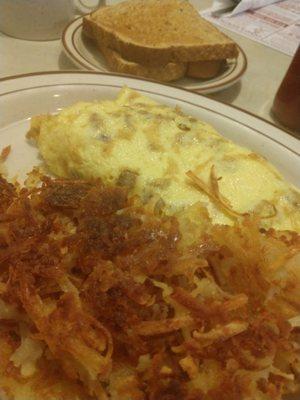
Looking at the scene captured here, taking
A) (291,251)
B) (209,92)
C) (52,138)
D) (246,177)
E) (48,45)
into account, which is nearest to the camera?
(291,251)

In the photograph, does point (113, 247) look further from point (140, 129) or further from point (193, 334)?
point (140, 129)

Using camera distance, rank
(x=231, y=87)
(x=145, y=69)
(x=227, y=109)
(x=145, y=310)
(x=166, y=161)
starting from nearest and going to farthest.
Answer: (x=145, y=310) < (x=166, y=161) < (x=227, y=109) < (x=145, y=69) < (x=231, y=87)

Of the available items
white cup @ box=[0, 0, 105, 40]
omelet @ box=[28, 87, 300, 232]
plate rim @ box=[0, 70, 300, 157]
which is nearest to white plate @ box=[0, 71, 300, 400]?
plate rim @ box=[0, 70, 300, 157]

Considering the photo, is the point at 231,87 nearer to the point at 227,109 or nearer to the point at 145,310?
the point at 227,109

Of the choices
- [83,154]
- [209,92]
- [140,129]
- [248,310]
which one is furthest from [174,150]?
[209,92]

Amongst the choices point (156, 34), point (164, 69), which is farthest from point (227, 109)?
point (156, 34)

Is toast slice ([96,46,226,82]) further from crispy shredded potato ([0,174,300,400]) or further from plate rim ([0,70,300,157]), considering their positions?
crispy shredded potato ([0,174,300,400])

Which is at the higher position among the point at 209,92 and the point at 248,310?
the point at 248,310
